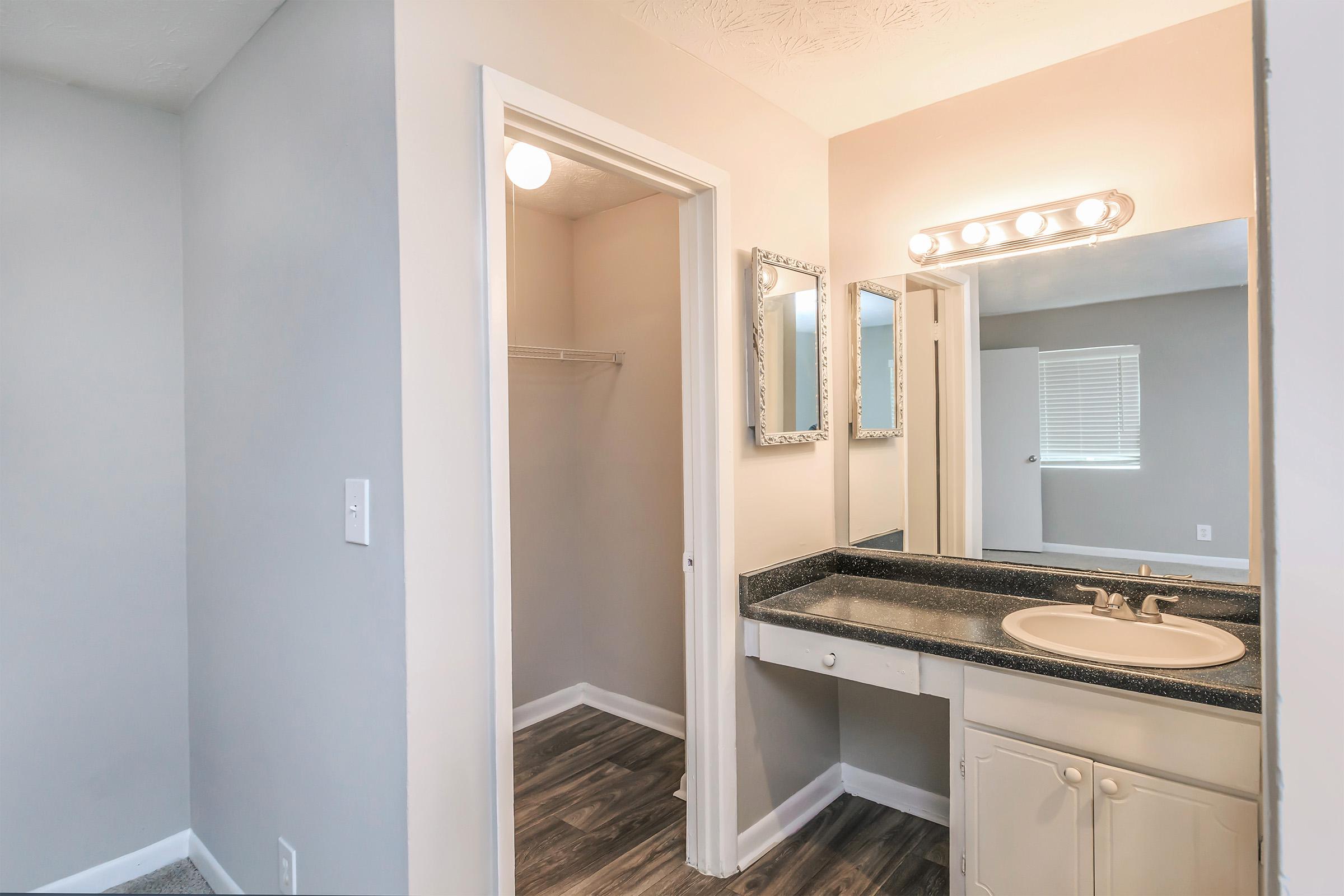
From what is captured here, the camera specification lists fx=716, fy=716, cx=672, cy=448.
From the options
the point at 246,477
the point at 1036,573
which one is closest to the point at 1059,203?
the point at 1036,573

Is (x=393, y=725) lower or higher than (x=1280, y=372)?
lower

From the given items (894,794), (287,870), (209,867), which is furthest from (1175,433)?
(209,867)

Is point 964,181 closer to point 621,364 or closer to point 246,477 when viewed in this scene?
point 621,364

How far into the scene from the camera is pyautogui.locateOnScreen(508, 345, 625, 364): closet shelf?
2732 mm

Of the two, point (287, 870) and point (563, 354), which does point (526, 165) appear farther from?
point (287, 870)

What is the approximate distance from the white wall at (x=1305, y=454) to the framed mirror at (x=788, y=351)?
1.70 m

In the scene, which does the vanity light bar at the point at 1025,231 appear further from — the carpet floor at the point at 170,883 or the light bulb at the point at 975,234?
the carpet floor at the point at 170,883

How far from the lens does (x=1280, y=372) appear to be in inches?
11.6

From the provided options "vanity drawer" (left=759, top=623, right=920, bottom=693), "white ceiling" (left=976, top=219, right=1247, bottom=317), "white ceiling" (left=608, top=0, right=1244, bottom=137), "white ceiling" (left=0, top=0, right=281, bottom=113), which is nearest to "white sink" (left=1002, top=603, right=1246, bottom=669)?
"vanity drawer" (left=759, top=623, right=920, bottom=693)

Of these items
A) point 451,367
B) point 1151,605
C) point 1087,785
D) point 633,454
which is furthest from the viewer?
point 633,454

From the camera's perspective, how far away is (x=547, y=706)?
10.2 ft

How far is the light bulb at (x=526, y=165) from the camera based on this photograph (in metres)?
1.99

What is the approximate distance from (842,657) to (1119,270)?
1232 mm

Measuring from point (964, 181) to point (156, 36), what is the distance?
2.06 m
